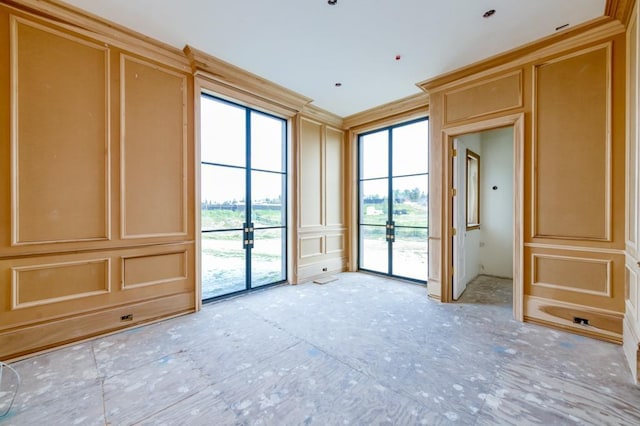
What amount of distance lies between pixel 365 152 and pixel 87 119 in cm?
444

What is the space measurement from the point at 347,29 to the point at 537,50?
88.5 inches

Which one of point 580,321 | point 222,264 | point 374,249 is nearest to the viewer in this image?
point 580,321

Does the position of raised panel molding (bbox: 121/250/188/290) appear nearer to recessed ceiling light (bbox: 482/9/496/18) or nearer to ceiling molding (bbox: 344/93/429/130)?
ceiling molding (bbox: 344/93/429/130)

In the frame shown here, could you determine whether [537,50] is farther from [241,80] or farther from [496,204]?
[241,80]

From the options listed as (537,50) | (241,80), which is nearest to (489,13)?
(537,50)

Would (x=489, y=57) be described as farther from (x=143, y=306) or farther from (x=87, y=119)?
(x=143, y=306)

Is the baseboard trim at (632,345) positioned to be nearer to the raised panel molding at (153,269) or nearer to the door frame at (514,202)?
the door frame at (514,202)

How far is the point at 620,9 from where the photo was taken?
2.49m

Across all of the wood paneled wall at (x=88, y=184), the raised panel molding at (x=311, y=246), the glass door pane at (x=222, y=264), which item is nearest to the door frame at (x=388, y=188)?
the raised panel molding at (x=311, y=246)

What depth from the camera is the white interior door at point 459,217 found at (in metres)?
3.90

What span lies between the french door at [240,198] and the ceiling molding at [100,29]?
0.64 m

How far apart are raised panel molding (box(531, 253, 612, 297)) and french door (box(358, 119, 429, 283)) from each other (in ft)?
5.57

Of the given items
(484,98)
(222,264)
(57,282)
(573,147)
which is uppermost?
Result: (484,98)

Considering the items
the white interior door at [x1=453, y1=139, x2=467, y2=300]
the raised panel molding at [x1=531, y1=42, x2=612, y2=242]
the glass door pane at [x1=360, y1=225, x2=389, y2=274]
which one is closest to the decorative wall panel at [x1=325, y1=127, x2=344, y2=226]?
the glass door pane at [x1=360, y1=225, x2=389, y2=274]
